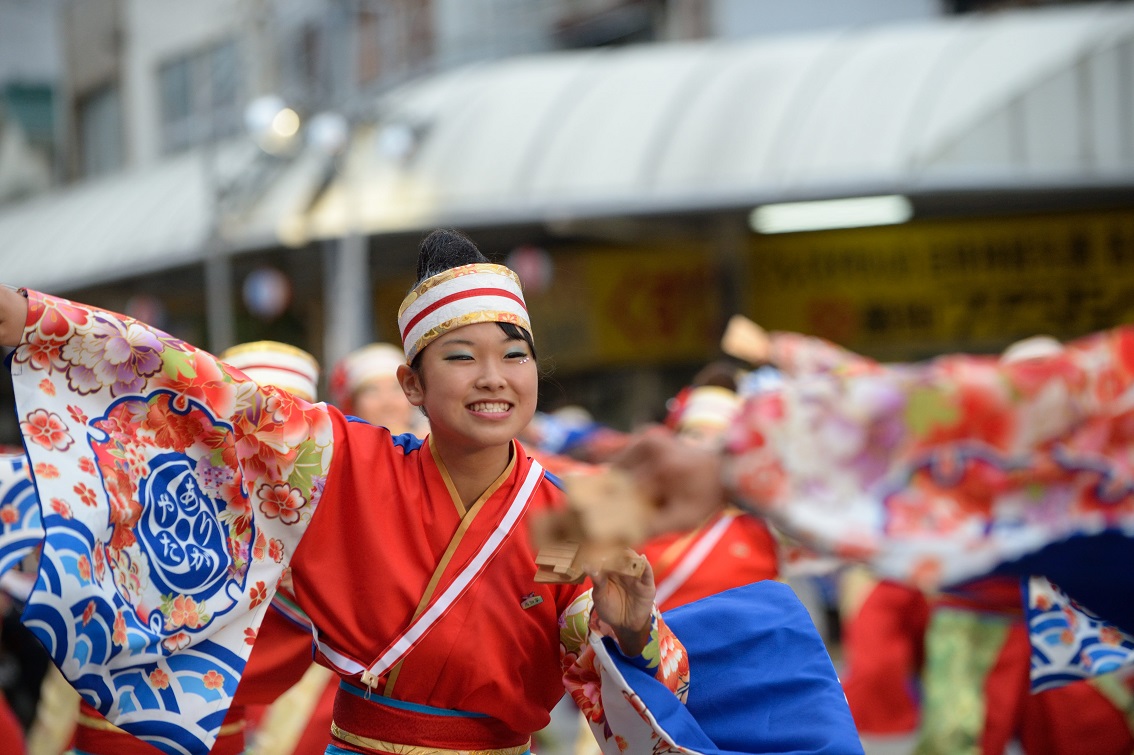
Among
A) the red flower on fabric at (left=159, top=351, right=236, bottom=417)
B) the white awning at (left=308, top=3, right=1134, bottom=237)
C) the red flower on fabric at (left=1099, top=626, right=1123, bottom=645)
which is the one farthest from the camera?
the white awning at (left=308, top=3, right=1134, bottom=237)

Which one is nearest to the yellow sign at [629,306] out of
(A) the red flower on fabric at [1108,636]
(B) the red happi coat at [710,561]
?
(B) the red happi coat at [710,561]

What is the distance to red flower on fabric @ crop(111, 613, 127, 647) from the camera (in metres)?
2.42

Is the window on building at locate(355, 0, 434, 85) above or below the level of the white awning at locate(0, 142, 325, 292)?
above

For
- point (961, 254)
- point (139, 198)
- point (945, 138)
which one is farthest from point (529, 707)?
point (139, 198)

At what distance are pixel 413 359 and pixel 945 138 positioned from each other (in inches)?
315

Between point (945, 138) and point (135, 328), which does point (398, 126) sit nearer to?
point (945, 138)

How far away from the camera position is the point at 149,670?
251 cm

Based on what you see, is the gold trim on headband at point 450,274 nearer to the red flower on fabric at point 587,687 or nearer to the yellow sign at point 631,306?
the red flower on fabric at point 587,687

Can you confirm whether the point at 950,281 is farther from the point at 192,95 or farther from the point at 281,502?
the point at 192,95

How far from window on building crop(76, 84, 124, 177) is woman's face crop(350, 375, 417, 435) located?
52.0 feet

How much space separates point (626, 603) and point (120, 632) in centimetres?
A: 85

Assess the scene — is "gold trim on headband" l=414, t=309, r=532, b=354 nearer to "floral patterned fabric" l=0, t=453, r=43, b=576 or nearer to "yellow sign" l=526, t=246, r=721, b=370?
"floral patterned fabric" l=0, t=453, r=43, b=576

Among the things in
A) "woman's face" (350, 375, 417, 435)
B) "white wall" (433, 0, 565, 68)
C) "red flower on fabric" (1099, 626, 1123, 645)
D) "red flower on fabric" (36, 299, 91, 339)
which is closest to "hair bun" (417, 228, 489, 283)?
"red flower on fabric" (36, 299, 91, 339)

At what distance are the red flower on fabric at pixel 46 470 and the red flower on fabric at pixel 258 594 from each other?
0.40 m
